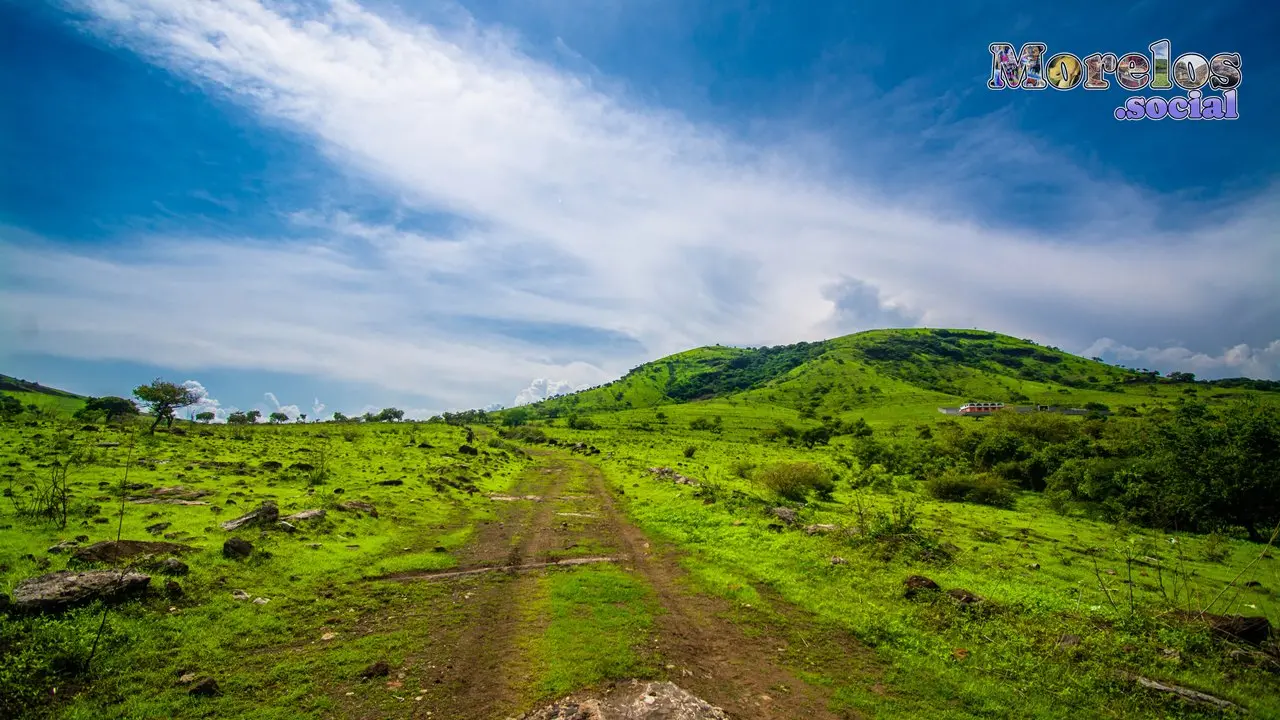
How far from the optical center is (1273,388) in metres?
Result: 192

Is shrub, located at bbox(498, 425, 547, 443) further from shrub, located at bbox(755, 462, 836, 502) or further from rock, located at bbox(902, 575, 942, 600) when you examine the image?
rock, located at bbox(902, 575, 942, 600)

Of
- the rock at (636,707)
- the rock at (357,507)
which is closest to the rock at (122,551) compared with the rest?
the rock at (357,507)

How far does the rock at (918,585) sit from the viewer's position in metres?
17.0

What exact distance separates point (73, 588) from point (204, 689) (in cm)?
574

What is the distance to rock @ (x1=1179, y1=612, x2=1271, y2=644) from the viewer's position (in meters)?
13.1

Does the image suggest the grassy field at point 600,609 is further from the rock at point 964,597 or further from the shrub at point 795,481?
the shrub at point 795,481

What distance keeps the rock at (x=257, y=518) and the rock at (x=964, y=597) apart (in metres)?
26.9

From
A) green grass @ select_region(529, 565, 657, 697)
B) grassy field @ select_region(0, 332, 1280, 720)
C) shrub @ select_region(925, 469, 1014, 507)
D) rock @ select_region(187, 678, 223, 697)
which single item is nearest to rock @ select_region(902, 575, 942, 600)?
grassy field @ select_region(0, 332, 1280, 720)

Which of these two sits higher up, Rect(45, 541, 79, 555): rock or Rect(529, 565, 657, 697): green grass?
Rect(45, 541, 79, 555): rock

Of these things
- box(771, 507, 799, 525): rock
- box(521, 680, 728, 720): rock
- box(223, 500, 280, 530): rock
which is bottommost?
box(521, 680, 728, 720): rock

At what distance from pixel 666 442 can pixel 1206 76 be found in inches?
3290

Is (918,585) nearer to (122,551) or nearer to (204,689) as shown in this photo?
(204,689)

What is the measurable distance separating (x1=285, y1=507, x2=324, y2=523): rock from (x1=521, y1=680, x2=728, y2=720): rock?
18.0 meters

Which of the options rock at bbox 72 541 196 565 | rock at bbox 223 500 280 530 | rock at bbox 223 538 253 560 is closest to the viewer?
rock at bbox 72 541 196 565
